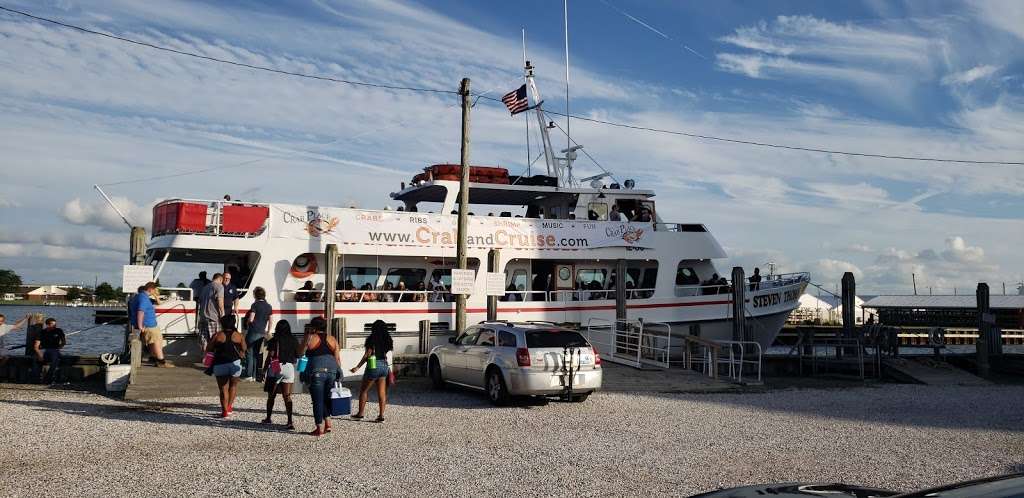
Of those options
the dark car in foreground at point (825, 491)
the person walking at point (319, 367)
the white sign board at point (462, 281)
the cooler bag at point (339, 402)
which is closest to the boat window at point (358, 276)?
the white sign board at point (462, 281)

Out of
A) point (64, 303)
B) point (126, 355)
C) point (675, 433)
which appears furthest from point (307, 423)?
point (64, 303)

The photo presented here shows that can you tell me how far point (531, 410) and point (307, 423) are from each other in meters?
3.74

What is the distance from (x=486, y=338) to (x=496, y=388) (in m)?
1.14

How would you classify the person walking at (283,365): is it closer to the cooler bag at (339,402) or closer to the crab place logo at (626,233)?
the cooler bag at (339,402)

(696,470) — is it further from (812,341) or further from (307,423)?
(812,341)

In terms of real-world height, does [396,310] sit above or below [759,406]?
above

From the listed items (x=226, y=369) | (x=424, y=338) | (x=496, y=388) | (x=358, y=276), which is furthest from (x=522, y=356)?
(x=358, y=276)

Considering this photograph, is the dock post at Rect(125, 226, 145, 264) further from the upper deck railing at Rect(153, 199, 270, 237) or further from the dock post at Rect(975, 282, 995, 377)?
the dock post at Rect(975, 282, 995, 377)

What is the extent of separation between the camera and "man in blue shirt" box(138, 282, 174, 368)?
1540cm

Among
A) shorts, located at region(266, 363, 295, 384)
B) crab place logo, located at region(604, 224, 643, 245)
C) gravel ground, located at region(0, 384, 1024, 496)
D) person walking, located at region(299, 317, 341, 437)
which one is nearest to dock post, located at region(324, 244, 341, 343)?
gravel ground, located at region(0, 384, 1024, 496)

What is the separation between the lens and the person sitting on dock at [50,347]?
1548cm

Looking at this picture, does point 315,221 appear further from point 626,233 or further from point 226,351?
point 226,351

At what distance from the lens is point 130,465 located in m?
8.27

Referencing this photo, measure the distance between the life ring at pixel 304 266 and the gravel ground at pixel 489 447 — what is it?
21.5 ft
